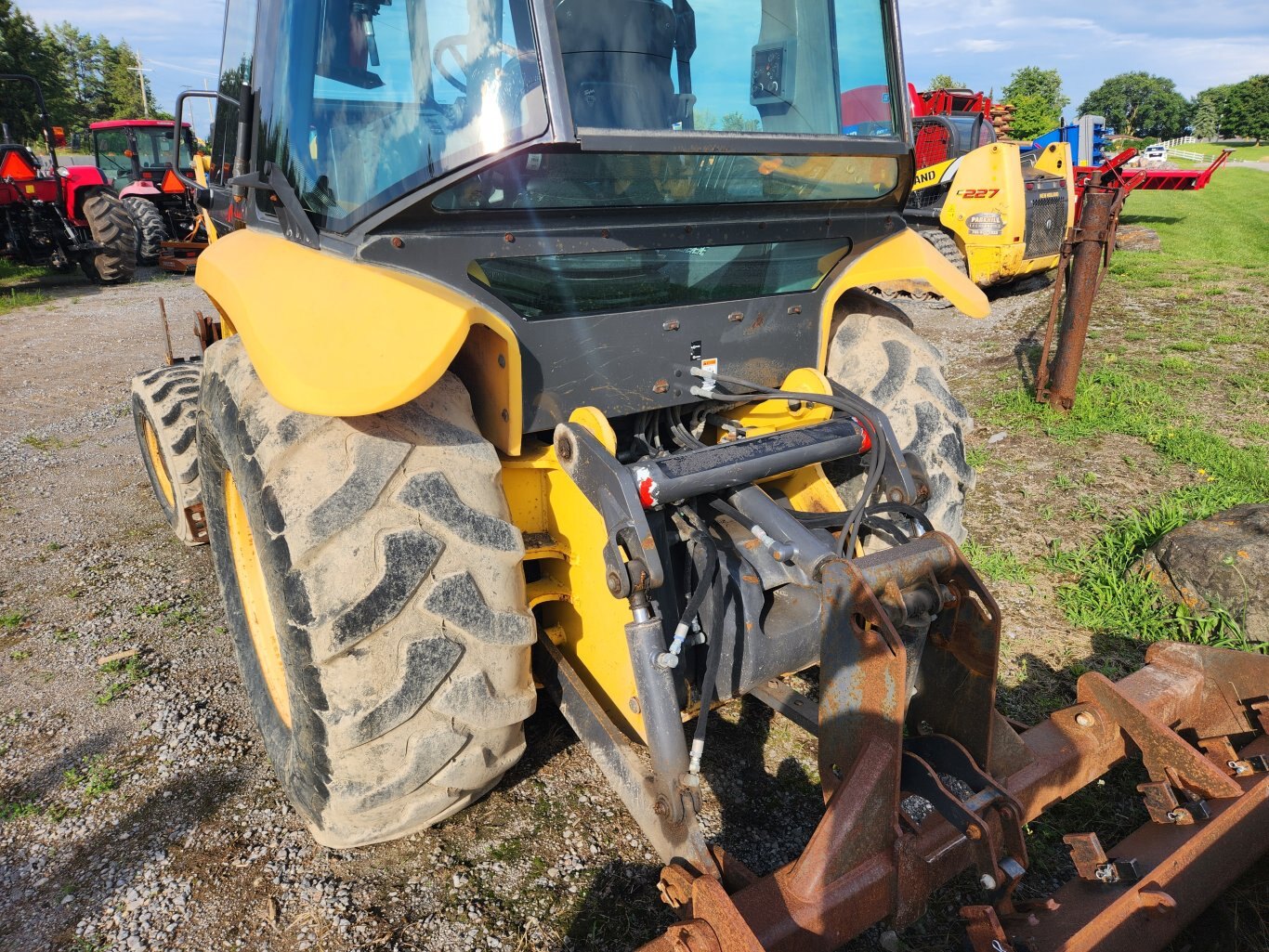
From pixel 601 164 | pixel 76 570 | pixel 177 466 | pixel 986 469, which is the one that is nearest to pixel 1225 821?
pixel 601 164

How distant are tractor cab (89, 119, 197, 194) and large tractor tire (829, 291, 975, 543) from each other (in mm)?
14188

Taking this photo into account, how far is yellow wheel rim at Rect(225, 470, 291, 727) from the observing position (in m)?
2.54

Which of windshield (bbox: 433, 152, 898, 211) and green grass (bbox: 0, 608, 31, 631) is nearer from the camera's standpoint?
windshield (bbox: 433, 152, 898, 211)

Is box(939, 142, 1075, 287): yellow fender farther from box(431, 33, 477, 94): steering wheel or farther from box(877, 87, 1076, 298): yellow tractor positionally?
box(431, 33, 477, 94): steering wheel

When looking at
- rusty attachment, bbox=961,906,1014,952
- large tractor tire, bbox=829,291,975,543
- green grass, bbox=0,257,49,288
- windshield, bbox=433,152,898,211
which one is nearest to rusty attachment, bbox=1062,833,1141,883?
rusty attachment, bbox=961,906,1014,952

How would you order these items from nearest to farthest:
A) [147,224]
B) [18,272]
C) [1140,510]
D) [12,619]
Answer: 1. [12,619]
2. [1140,510]
3. [147,224]
4. [18,272]

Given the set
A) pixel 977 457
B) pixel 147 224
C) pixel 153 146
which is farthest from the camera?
pixel 153 146

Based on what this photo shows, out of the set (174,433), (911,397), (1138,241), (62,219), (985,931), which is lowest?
(1138,241)

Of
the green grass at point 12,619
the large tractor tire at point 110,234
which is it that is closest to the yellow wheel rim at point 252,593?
the green grass at point 12,619

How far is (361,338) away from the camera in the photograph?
1.74 meters

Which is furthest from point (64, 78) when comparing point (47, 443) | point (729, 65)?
point (729, 65)

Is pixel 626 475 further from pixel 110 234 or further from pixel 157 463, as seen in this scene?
pixel 110 234

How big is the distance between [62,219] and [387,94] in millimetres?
13713

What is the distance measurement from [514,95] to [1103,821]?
257 cm
